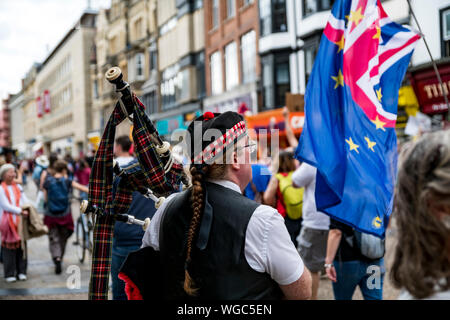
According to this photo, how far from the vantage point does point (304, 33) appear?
2039cm

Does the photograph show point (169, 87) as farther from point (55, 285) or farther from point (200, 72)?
point (55, 285)

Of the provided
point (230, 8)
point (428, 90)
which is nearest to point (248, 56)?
point (230, 8)

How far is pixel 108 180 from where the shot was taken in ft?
9.94

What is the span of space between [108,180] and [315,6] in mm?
18244

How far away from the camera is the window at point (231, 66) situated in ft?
84.9

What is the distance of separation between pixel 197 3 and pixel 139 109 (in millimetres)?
28479

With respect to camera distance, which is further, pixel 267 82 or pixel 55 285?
pixel 267 82

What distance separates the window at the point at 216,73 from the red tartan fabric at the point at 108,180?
24.7 m

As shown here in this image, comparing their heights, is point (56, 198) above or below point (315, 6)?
below

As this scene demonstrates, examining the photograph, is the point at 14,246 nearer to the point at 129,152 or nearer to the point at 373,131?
the point at 129,152

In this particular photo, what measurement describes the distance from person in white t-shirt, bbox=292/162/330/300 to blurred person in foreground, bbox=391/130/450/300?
3.46 m

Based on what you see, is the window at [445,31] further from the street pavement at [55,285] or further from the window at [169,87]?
the window at [169,87]

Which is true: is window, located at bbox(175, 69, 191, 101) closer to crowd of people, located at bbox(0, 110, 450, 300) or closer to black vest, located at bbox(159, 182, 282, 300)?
crowd of people, located at bbox(0, 110, 450, 300)
